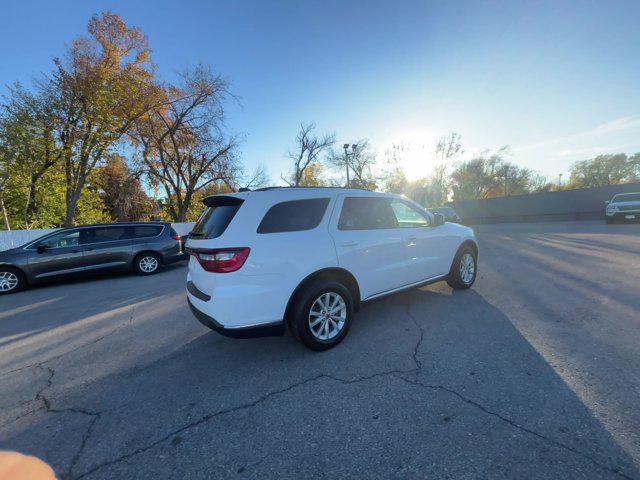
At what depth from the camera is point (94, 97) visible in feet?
48.5

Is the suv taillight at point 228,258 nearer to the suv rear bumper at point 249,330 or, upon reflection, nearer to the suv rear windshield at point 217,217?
the suv rear windshield at point 217,217

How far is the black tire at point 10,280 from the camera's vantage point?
6.86 m

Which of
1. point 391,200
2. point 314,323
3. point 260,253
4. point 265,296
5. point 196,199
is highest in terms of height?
point 196,199

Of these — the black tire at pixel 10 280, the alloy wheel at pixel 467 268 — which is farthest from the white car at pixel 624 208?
the black tire at pixel 10 280

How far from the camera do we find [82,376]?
299 cm

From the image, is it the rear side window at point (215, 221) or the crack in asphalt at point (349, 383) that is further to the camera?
the rear side window at point (215, 221)

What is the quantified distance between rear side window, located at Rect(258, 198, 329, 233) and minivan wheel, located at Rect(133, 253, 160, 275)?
711cm

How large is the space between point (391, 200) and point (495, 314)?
2151mm

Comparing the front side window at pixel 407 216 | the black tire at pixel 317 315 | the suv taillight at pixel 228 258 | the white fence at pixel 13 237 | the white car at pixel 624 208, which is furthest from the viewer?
the white car at pixel 624 208

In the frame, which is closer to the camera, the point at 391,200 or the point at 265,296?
the point at 265,296

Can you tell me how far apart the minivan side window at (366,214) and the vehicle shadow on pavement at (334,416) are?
4.65 ft

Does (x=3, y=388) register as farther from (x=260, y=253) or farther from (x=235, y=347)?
(x=260, y=253)

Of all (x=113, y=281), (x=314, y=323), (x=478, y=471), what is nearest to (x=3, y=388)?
(x=314, y=323)

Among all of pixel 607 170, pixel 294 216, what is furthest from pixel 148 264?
pixel 607 170
